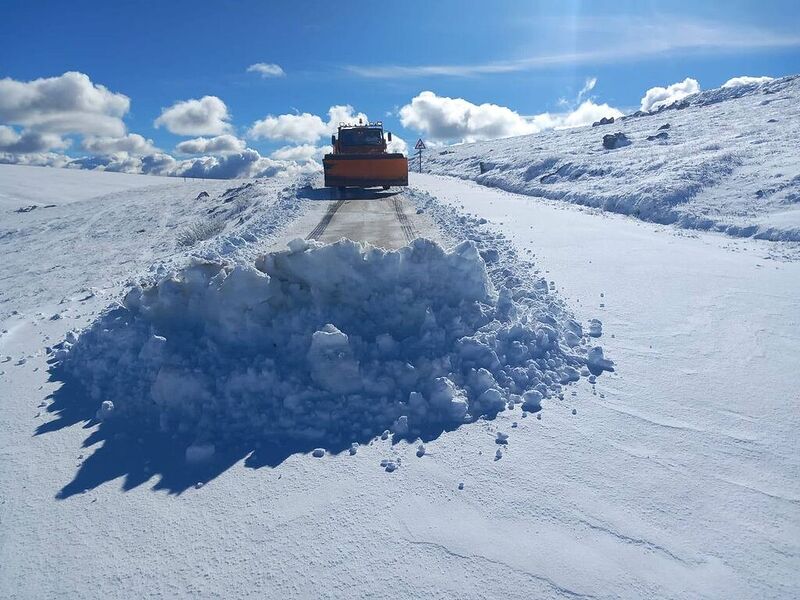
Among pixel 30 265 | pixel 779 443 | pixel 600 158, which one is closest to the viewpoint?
pixel 779 443

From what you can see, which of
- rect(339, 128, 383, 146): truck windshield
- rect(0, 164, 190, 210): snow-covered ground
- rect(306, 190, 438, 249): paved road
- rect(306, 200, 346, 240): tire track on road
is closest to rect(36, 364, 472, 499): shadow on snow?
rect(306, 190, 438, 249): paved road

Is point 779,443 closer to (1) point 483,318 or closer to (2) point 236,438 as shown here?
(1) point 483,318

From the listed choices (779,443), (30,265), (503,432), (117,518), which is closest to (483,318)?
(503,432)

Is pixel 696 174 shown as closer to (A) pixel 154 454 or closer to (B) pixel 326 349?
(B) pixel 326 349

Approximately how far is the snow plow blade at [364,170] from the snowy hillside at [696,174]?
591 cm

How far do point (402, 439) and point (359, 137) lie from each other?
17.7m

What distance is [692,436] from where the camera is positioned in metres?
3.84

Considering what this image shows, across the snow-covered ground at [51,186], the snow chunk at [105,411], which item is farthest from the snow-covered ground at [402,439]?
the snow-covered ground at [51,186]

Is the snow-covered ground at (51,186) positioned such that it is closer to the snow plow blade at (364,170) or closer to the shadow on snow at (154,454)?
the snow plow blade at (364,170)

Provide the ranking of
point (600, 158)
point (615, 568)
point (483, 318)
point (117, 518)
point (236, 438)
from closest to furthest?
1. point (615, 568)
2. point (117, 518)
3. point (236, 438)
4. point (483, 318)
5. point (600, 158)

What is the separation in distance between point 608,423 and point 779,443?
3.80 feet

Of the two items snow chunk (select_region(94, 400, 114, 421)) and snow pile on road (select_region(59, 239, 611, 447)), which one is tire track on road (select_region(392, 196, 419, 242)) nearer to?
snow pile on road (select_region(59, 239, 611, 447))

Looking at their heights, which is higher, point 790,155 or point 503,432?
point 790,155

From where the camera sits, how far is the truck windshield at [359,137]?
1981 cm
